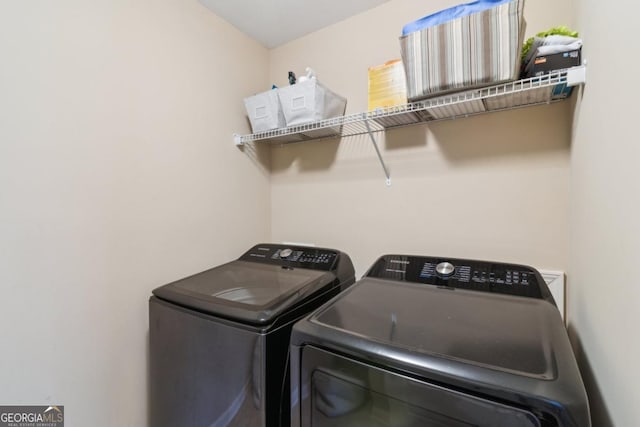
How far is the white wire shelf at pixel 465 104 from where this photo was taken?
0.97m

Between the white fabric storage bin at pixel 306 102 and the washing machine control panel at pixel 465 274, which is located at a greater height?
the white fabric storage bin at pixel 306 102

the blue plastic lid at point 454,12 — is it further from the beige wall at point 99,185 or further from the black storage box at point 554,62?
the beige wall at point 99,185

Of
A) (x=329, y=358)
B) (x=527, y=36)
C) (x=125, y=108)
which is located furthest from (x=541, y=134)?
(x=125, y=108)

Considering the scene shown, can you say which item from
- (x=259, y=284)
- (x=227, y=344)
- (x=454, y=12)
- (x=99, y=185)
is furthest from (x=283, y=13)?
(x=227, y=344)

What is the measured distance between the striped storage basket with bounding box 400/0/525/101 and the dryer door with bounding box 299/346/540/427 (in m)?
1.00

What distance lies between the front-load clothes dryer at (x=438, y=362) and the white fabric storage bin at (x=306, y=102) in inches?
37.1

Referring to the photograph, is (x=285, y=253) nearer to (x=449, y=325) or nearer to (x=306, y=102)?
(x=306, y=102)

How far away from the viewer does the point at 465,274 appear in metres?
1.09

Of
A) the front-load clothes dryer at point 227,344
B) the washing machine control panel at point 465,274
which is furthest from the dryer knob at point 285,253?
the washing machine control panel at point 465,274

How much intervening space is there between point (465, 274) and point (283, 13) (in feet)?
5.53

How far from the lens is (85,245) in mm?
1092

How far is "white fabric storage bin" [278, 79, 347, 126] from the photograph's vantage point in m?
1.43

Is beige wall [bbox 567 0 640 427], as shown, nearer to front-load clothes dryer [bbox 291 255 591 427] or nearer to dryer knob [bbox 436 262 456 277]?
front-load clothes dryer [bbox 291 255 591 427]

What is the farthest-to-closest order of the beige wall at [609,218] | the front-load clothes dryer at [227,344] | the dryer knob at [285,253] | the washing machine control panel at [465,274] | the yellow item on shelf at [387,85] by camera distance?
the dryer knob at [285,253] → the yellow item on shelf at [387,85] → the washing machine control panel at [465,274] → the front-load clothes dryer at [227,344] → the beige wall at [609,218]
